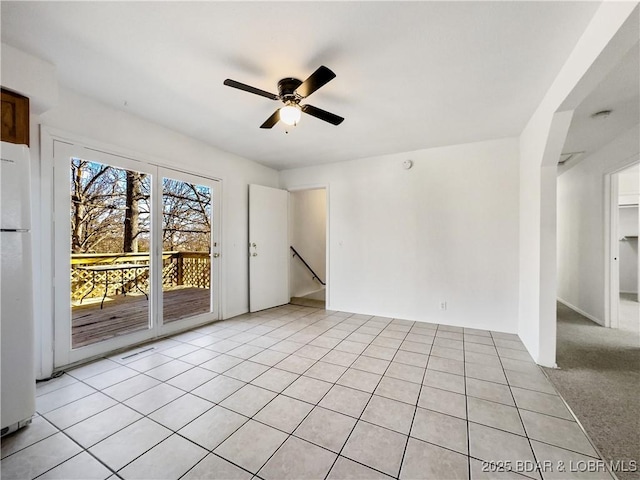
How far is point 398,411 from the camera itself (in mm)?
1783

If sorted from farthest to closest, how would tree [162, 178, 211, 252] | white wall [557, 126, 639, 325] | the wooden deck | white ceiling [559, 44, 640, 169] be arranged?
white wall [557, 126, 639, 325], tree [162, 178, 211, 252], the wooden deck, white ceiling [559, 44, 640, 169]

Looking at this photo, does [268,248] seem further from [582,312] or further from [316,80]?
[582,312]

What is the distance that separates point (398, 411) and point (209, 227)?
10.4ft

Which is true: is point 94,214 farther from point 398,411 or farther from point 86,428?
point 398,411

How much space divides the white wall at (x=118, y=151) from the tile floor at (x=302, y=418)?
2.91 ft

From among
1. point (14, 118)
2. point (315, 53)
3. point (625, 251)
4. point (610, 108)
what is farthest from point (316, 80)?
point (625, 251)

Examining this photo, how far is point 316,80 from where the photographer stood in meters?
1.77

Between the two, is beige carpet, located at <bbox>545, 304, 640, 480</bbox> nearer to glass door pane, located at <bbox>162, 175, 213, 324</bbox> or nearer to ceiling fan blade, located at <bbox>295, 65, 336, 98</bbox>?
ceiling fan blade, located at <bbox>295, 65, 336, 98</bbox>

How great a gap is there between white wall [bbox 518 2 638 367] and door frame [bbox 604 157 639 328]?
4.96 feet

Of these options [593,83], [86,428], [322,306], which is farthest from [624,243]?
[86,428]

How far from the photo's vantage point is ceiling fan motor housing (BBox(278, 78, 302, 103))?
6.68ft

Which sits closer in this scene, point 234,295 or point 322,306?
point 234,295

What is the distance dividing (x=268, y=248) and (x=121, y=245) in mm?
2096

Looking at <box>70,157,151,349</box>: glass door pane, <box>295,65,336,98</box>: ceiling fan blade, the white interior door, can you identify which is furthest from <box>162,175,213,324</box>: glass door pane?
<box>295,65,336,98</box>: ceiling fan blade
